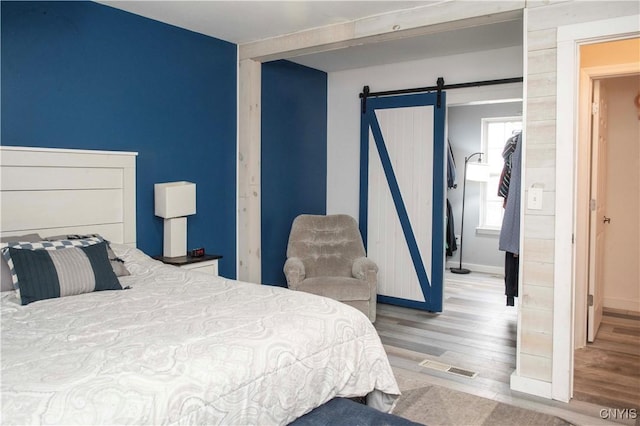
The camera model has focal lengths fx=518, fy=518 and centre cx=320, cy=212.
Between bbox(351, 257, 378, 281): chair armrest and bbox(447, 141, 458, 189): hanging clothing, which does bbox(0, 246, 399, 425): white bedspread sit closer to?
bbox(351, 257, 378, 281): chair armrest

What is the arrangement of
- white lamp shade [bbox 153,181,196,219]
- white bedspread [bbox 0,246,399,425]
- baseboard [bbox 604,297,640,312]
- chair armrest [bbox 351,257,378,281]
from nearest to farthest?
1. white bedspread [bbox 0,246,399,425]
2. white lamp shade [bbox 153,181,196,219]
3. chair armrest [bbox 351,257,378,281]
4. baseboard [bbox 604,297,640,312]

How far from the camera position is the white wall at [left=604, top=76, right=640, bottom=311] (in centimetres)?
507

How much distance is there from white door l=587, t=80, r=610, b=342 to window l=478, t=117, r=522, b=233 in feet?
7.18

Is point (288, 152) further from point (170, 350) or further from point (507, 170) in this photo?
point (170, 350)

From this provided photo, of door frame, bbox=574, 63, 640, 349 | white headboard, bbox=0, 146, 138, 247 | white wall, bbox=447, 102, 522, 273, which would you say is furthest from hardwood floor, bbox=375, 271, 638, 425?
white headboard, bbox=0, 146, 138, 247

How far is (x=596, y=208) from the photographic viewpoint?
427 centimetres

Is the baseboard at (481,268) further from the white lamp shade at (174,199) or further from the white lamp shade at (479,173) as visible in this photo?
the white lamp shade at (174,199)

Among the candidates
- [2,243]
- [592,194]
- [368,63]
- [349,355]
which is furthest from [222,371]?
[368,63]

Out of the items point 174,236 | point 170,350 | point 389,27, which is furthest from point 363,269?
point 170,350

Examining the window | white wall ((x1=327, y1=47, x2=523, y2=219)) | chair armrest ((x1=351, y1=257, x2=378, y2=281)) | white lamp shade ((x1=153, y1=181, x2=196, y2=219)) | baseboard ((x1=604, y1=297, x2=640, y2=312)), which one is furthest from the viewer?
the window

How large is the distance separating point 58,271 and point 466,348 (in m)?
2.94

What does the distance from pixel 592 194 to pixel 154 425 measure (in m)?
3.81

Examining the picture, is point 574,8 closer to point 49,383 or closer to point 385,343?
point 385,343

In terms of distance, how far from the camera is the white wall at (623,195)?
5.07 m
